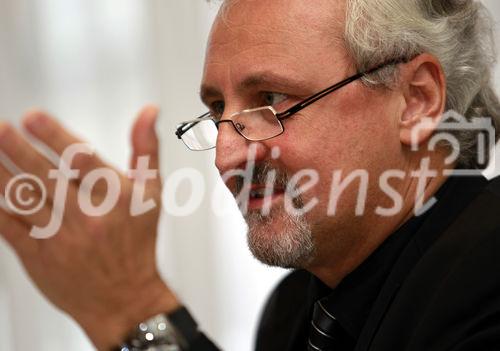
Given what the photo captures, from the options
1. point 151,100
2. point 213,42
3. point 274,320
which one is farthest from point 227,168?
point 151,100

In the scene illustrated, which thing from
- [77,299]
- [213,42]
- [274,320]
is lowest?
[274,320]

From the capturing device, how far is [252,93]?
1310 millimetres

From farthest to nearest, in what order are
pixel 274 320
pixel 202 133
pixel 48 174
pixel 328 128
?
1. pixel 274 320
2. pixel 202 133
3. pixel 328 128
4. pixel 48 174

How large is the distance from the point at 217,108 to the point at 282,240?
308mm

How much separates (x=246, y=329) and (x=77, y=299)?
2.01 meters

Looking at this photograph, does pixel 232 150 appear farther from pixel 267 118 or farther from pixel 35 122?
pixel 35 122

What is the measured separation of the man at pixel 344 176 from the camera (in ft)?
3.65

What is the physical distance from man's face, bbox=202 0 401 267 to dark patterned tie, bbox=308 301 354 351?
0.11 meters

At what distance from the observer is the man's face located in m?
1.28

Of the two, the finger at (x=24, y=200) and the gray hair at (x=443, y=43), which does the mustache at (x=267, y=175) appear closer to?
the gray hair at (x=443, y=43)

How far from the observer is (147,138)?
1094 millimetres

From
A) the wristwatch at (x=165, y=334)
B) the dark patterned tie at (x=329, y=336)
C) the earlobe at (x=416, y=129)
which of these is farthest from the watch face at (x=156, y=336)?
the earlobe at (x=416, y=129)

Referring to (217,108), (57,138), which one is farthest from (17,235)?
(217,108)

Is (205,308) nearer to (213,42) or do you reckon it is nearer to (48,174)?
(213,42)
